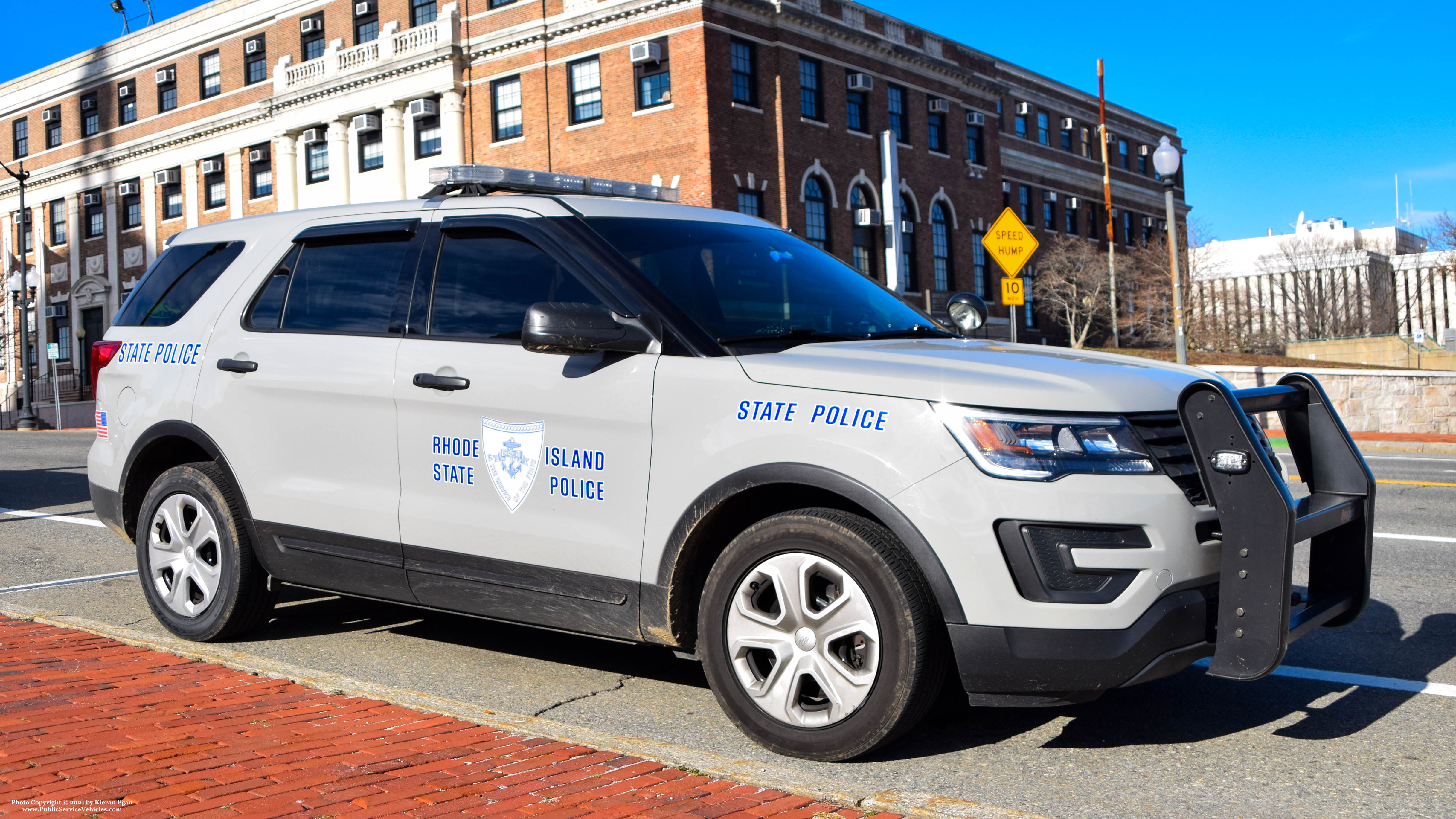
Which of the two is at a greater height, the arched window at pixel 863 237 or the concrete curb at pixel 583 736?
the arched window at pixel 863 237

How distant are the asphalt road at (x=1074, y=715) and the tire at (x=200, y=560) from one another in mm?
230

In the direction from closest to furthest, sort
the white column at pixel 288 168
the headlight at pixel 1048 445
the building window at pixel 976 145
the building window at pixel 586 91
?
the headlight at pixel 1048 445 → the building window at pixel 586 91 → the white column at pixel 288 168 → the building window at pixel 976 145

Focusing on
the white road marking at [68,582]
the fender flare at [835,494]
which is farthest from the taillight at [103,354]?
the fender flare at [835,494]

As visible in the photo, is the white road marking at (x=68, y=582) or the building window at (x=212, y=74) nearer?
the white road marking at (x=68, y=582)

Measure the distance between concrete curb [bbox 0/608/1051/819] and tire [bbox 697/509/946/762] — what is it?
19 cm

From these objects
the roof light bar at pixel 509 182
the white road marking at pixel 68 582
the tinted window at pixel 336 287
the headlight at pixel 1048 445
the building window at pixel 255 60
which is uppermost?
the building window at pixel 255 60

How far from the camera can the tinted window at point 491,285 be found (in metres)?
4.61

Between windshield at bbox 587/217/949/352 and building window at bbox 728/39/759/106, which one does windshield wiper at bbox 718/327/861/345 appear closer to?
windshield at bbox 587/217/949/352

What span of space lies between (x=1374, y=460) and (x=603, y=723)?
49.1 feet

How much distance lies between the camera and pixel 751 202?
3247 cm

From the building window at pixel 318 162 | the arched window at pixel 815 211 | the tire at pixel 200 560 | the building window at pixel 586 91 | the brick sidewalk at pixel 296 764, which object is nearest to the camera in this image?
the brick sidewalk at pixel 296 764

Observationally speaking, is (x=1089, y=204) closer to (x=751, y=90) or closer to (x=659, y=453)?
(x=751, y=90)

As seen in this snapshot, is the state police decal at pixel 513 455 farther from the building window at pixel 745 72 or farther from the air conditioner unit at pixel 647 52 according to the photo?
the building window at pixel 745 72

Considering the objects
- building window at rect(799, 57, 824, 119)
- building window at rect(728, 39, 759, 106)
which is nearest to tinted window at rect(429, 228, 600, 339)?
building window at rect(728, 39, 759, 106)
